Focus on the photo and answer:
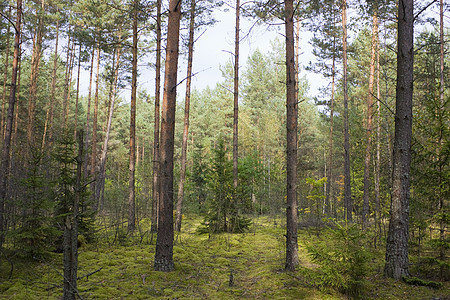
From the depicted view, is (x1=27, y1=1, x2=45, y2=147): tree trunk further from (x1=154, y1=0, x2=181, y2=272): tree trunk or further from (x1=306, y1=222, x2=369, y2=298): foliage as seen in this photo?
(x1=306, y1=222, x2=369, y2=298): foliage

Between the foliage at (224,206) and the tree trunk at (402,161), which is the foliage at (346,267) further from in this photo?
the foliage at (224,206)

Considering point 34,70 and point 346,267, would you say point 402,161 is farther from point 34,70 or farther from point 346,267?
point 34,70

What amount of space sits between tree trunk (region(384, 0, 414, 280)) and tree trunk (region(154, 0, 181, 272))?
4538 millimetres

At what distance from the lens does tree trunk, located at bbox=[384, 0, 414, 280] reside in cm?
568

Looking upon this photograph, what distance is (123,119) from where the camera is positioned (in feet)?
119

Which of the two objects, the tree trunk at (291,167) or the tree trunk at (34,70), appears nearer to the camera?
the tree trunk at (291,167)

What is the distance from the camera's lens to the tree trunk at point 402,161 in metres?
5.68

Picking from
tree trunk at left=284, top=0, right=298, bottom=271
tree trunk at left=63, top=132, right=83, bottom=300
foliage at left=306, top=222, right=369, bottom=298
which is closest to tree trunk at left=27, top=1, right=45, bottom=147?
tree trunk at left=284, top=0, right=298, bottom=271

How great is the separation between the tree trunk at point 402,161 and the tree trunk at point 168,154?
454cm

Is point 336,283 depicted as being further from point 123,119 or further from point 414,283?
point 123,119

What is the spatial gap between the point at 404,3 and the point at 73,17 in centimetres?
1918

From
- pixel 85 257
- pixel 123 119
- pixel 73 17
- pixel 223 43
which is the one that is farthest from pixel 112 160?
pixel 85 257

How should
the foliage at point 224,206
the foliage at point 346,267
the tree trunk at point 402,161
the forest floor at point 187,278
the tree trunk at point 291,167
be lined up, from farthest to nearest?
the foliage at point 224,206 → the tree trunk at point 291,167 → the tree trunk at point 402,161 → the forest floor at point 187,278 → the foliage at point 346,267

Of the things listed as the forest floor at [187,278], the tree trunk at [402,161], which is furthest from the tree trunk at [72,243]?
the tree trunk at [402,161]
